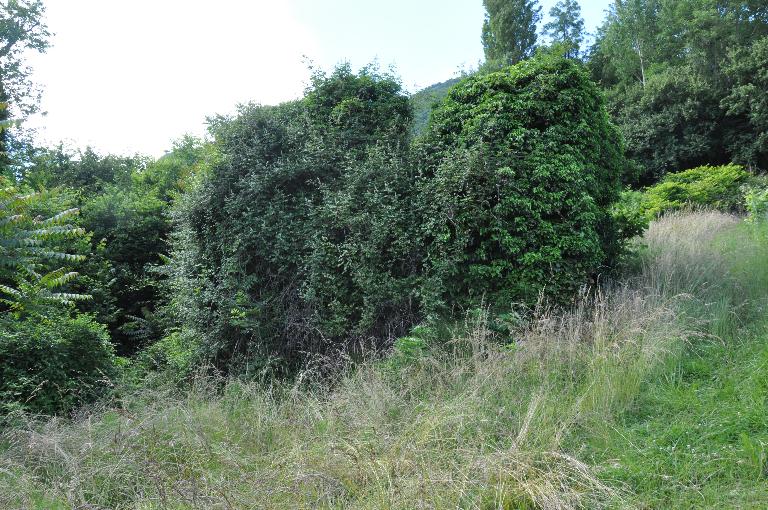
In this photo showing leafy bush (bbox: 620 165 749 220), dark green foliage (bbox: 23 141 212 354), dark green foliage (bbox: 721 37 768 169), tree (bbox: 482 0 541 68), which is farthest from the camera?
tree (bbox: 482 0 541 68)

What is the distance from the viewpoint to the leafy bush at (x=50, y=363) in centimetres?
639

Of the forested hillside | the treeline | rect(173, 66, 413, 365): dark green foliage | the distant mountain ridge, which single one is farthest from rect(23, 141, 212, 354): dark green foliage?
the distant mountain ridge

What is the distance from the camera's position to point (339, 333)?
22.9ft

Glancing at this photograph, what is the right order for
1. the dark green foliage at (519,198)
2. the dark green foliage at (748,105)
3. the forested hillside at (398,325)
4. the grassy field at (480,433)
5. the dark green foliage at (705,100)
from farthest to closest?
the dark green foliage at (705,100) < the dark green foliage at (748,105) < the dark green foliage at (519,198) < the forested hillside at (398,325) < the grassy field at (480,433)

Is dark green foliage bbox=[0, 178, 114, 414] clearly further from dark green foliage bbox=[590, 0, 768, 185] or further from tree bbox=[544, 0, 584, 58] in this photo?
tree bbox=[544, 0, 584, 58]

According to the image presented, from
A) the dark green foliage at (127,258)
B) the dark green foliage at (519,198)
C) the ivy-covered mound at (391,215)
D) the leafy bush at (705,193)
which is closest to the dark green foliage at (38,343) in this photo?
the ivy-covered mound at (391,215)

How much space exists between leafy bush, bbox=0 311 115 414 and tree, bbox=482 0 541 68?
1209 inches

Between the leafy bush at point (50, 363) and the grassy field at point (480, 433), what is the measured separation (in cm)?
80

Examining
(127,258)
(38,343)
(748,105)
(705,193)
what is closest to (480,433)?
(38,343)

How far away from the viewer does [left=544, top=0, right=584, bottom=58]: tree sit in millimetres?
39125

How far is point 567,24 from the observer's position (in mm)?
39531

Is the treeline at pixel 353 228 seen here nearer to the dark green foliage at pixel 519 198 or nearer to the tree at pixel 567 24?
the dark green foliage at pixel 519 198

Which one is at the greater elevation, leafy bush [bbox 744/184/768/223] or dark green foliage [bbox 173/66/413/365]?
dark green foliage [bbox 173/66/413/365]

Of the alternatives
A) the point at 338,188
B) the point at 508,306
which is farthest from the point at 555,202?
the point at 338,188
